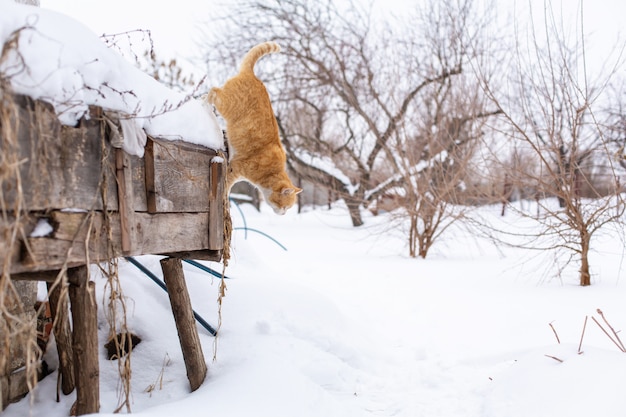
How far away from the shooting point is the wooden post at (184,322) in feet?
6.93

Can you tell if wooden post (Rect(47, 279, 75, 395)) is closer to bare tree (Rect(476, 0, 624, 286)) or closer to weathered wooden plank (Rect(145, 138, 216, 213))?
weathered wooden plank (Rect(145, 138, 216, 213))

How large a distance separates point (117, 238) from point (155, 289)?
1206 mm

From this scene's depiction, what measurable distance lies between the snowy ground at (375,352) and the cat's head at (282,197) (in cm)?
56

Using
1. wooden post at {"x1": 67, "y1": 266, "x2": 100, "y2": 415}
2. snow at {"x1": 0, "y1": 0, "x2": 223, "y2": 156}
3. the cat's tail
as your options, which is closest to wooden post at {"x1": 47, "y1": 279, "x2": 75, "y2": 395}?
wooden post at {"x1": 67, "y1": 266, "x2": 100, "y2": 415}

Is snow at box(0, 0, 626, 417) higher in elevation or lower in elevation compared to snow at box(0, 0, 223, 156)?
lower

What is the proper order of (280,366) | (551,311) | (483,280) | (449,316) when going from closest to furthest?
1. (280,366)
2. (551,311)
3. (449,316)
4. (483,280)

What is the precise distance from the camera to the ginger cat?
2576mm

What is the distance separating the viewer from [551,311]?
3340 mm

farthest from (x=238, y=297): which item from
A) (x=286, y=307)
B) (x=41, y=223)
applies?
(x=41, y=223)

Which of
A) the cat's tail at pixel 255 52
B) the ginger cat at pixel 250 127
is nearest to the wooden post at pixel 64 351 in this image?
the ginger cat at pixel 250 127

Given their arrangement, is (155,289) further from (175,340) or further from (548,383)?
(548,383)

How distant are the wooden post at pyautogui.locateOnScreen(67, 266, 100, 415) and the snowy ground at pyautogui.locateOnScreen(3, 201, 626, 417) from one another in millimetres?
209

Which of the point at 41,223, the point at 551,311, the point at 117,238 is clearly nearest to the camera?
the point at 41,223

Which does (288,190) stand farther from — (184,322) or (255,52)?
(184,322)
